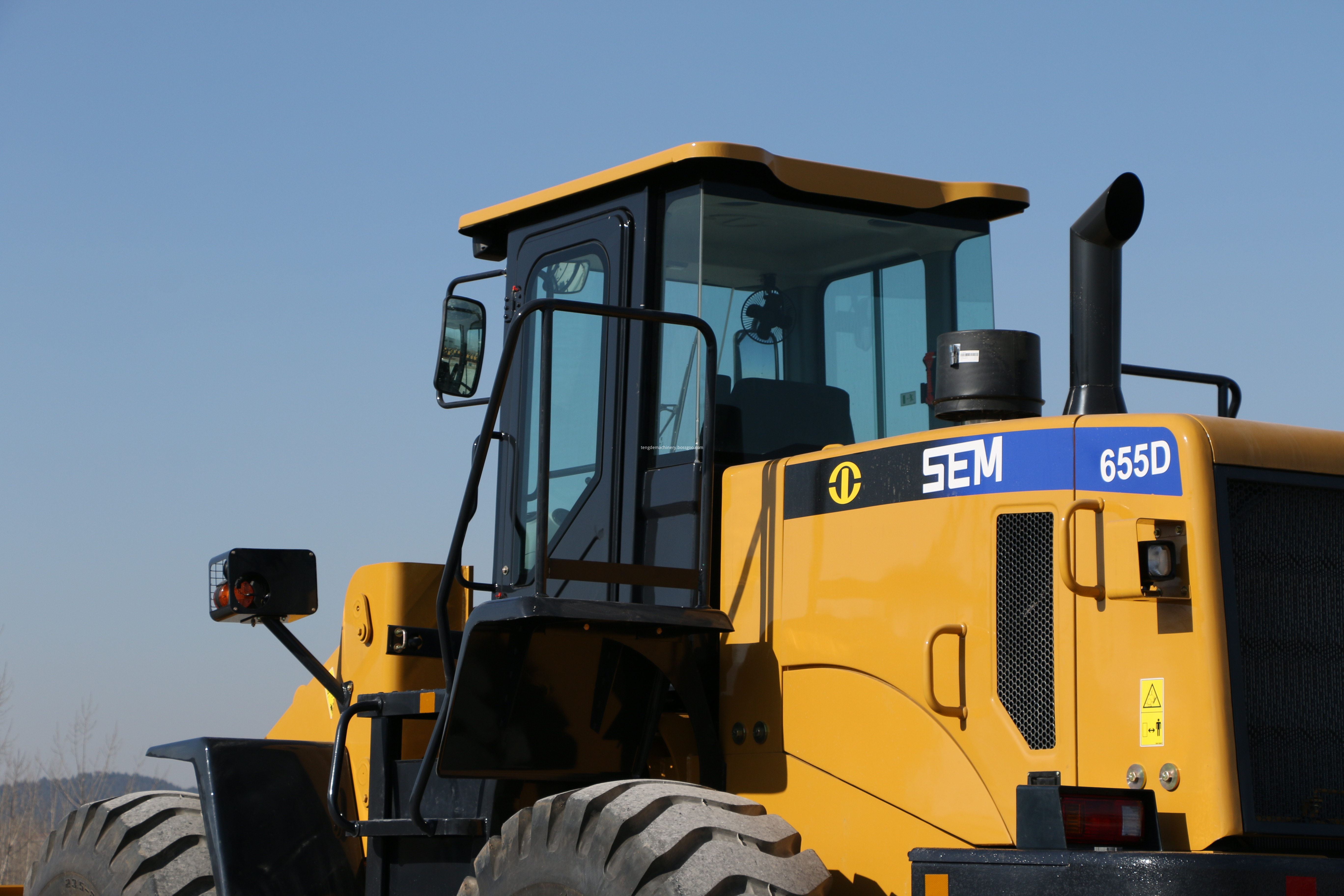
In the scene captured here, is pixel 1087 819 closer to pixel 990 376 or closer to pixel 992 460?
pixel 992 460

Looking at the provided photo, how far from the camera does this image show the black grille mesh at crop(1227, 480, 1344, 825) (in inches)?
163

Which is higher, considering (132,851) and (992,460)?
(992,460)

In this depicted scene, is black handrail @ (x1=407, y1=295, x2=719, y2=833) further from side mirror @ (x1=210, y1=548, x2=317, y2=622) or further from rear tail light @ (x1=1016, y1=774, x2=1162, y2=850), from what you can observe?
rear tail light @ (x1=1016, y1=774, x2=1162, y2=850)

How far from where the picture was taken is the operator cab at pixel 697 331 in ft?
17.9

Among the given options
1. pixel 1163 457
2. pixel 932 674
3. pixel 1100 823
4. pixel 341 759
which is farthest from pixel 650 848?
pixel 341 759

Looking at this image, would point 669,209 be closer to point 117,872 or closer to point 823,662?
point 823,662

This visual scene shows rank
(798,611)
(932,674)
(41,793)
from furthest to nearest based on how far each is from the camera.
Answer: (41,793) → (798,611) → (932,674)

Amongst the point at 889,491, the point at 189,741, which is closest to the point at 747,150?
the point at 889,491

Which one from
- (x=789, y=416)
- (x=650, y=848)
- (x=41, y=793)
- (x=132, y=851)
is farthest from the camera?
(x=41, y=793)

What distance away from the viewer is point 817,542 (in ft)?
16.4

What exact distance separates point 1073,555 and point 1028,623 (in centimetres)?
23

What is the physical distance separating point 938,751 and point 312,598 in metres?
2.49

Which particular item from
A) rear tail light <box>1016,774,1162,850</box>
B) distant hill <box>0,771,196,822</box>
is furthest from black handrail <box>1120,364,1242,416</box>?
distant hill <box>0,771,196,822</box>

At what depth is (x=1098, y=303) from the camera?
4.79 metres
